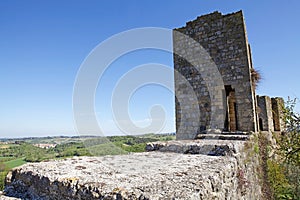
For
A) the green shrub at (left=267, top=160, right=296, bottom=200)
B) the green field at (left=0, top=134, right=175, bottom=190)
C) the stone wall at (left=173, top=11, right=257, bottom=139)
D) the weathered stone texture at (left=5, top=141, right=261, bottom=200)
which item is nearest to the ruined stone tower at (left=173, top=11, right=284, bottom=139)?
the stone wall at (left=173, top=11, right=257, bottom=139)

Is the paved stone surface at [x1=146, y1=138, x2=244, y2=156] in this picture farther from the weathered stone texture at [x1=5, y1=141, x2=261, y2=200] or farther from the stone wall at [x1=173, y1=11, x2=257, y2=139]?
→ the stone wall at [x1=173, y1=11, x2=257, y2=139]

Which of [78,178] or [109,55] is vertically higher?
[109,55]

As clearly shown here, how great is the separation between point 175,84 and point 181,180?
708 centimetres

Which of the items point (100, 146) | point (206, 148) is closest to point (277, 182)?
point (206, 148)

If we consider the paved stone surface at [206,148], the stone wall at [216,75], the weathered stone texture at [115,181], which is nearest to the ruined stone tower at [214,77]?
the stone wall at [216,75]

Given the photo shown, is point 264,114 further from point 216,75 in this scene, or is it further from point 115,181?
point 115,181

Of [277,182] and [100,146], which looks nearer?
[100,146]

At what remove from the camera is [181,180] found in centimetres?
201

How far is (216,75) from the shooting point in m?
7.95

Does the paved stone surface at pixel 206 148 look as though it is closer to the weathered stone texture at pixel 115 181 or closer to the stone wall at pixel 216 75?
the weathered stone texture at pixel 115 181

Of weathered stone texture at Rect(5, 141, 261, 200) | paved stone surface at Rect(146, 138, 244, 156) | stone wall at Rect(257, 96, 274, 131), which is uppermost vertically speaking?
stone wall at Rect(257, 96, 274, 131)

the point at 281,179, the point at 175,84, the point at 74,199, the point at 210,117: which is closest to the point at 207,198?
the point at 74,199

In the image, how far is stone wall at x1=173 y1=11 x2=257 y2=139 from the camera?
7410 millimetres

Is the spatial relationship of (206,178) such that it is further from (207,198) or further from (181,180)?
(181,180)
